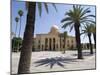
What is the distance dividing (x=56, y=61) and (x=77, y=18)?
0.64 m

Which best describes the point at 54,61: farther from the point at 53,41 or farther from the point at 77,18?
the point at 77,18

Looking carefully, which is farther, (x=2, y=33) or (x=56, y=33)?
(x=56, y=33)

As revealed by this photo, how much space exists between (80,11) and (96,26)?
0.32 metres

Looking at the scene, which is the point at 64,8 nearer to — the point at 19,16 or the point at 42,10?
the point at 42,10

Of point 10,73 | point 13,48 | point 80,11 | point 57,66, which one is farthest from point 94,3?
point 10,73

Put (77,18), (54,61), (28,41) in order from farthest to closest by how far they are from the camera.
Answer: (77,18), (54,61), (28,41)

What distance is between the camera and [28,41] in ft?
8.66

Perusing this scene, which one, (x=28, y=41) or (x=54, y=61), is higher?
(x=28, y=41)

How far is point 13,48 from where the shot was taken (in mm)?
2553

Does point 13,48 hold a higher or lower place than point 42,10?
lower

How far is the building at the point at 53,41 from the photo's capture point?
2678 mm

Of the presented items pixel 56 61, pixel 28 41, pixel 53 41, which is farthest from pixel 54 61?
pixel 28 41

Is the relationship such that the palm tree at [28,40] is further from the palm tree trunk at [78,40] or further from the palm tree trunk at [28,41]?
the palm tree trunk at [78,40]

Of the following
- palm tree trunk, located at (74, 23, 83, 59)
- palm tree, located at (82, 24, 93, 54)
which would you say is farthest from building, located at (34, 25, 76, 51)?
palm tree, located at (82, 24, 93, 54)
